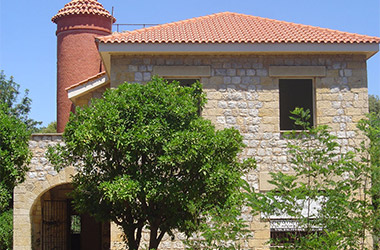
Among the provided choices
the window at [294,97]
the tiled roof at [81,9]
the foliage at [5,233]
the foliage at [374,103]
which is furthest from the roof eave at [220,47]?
the foliage at [374,103]

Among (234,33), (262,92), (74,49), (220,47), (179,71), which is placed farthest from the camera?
(74,49)

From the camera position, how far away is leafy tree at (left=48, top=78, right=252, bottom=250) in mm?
9445

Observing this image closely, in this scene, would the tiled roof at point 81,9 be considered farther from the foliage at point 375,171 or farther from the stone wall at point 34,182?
the foliage at point 375,171

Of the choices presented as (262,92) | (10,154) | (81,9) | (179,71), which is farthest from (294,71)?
(81,9)

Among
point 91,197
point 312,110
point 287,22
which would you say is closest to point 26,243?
point 91,197

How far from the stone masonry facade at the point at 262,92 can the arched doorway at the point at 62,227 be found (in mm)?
5234

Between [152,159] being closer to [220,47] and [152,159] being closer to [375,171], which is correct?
[375,171]

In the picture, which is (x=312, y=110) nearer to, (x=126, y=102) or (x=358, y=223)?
(x=126, y=102)

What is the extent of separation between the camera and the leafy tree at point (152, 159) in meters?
9.45

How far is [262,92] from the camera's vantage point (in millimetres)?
14094

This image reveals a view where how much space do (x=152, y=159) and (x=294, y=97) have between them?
6608 mm

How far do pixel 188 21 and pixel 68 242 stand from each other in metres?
9.82

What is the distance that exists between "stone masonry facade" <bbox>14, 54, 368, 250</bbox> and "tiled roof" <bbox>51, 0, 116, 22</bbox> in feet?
20.7

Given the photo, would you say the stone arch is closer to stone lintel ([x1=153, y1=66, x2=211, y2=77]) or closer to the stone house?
the stone house
